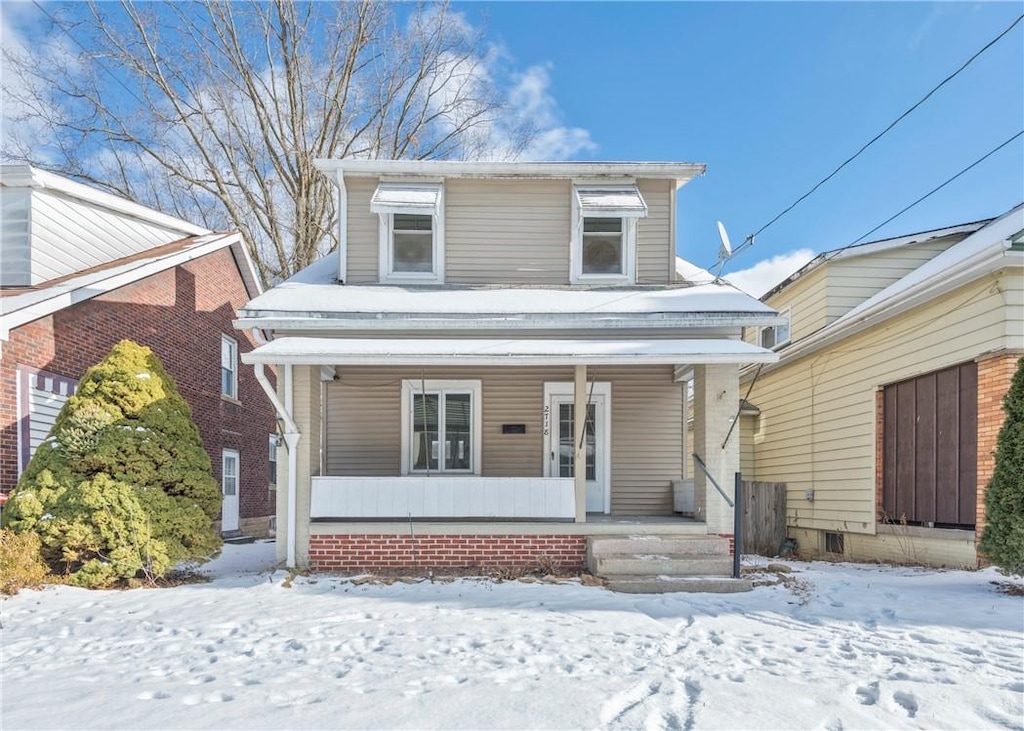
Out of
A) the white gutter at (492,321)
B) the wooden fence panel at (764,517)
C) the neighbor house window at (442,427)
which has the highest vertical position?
the white gutter at (492,321)

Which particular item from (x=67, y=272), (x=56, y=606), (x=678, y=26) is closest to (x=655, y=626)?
(x=56, y=606)

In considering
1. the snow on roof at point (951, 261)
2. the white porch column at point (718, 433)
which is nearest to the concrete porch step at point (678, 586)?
the white porch column at point (718, 433)

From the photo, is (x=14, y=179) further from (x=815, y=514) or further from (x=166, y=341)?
(x=815, y=514)

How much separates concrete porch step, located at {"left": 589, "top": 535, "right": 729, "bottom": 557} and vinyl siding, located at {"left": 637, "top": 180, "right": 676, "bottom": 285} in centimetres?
414

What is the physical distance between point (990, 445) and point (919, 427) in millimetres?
Answer: 1582

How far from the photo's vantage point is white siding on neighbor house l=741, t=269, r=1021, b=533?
827cm

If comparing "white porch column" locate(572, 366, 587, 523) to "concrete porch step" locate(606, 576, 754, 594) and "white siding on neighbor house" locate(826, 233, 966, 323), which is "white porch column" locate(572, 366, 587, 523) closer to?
"concrete porch step" locate(606, 576, 754, 594)

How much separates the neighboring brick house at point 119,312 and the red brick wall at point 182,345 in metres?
0.02

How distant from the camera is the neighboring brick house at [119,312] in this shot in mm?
8562

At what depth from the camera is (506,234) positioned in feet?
32.9

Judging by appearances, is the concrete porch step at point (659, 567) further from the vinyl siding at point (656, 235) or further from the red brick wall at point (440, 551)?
the vinyl siding at point (656, 235)

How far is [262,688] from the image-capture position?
3998 millimetres

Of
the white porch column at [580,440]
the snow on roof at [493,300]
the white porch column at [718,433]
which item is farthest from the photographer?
the snow on roof at [493,300]

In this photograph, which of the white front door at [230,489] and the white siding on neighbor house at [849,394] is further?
the white front door at [230,489]
